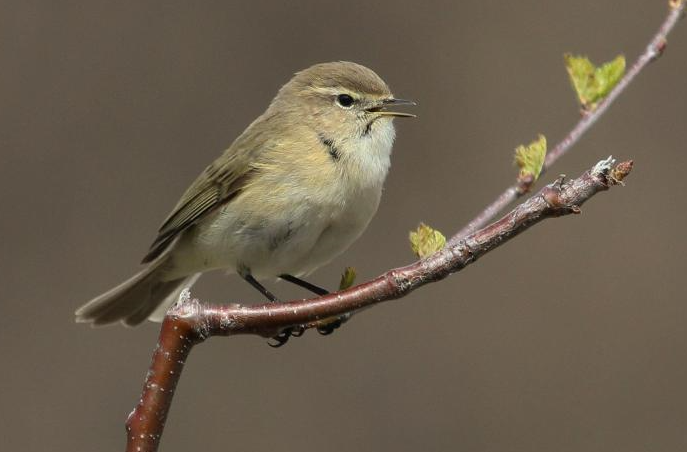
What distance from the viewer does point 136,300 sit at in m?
4.37

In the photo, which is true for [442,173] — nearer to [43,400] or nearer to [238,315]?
[43,400]

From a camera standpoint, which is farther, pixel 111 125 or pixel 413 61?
pixel 413 61

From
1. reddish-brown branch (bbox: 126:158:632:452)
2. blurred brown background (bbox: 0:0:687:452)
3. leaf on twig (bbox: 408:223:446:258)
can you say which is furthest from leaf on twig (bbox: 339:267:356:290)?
blurred brown background (bbox: 0:0:687:452)

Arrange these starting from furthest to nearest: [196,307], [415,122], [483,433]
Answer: [415,122] < [483,433] < [196,307]

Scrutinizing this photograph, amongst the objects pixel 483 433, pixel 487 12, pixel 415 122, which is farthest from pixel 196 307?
pixel 487 12

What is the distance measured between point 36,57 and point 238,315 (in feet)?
15.5

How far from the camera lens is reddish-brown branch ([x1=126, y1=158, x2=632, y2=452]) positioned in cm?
170

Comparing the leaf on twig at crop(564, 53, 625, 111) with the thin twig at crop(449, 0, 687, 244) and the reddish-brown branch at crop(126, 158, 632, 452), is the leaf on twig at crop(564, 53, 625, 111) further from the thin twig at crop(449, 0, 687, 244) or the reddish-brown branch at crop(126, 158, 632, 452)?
the reddish-brown branch at crop(126, 158, 632, 452)

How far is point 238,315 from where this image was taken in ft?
6.04

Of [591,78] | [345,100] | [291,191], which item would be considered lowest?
[591,78]

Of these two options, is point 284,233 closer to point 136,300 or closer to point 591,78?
point 136,300

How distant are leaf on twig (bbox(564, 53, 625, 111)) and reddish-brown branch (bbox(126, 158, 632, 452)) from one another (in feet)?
3.17

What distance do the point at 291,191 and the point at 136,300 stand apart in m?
1.15

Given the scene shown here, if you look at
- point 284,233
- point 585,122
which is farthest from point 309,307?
point 284,233
